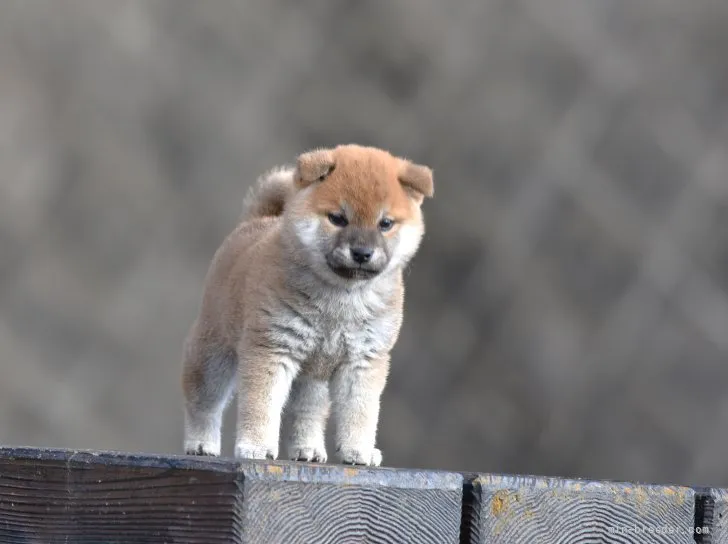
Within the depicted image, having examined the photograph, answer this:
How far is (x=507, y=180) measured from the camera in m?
3.16

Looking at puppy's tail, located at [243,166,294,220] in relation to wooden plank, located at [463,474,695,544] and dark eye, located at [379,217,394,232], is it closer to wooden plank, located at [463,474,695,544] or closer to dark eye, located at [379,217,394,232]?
dark eye, located at [379,217,394,232]

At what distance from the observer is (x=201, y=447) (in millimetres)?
2227

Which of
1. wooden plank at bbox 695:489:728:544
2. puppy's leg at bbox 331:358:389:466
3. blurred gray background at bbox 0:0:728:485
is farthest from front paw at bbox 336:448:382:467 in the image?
blurred gray background at bbox 0:0:728:485

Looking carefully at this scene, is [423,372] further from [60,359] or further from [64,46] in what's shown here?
[64,46]

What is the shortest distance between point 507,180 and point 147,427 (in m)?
1.18

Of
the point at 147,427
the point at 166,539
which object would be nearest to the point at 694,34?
the point at 147,427

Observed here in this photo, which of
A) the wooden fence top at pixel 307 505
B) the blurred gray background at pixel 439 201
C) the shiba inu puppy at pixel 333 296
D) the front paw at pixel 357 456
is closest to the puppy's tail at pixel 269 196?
the shiba inu puppy at pixel 333 296

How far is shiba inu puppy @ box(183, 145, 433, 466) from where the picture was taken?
1896 mm

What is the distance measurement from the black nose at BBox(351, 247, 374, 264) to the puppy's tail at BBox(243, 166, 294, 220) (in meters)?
0.51

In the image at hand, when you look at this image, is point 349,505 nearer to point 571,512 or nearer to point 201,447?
point 571,512

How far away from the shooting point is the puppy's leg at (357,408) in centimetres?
193

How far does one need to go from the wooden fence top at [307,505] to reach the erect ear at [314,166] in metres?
0.70

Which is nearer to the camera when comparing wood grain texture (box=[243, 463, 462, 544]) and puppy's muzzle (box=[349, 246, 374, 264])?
wood grain texture (box=[243, 463, 462, 544])

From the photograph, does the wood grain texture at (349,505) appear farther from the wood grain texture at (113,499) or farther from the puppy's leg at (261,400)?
the puppy's leg at (261,400)
